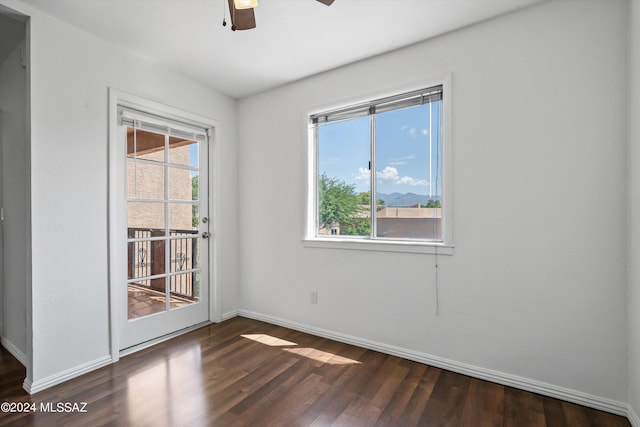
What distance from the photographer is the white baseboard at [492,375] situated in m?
1.81

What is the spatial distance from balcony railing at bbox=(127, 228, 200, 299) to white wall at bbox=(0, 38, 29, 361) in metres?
0.72

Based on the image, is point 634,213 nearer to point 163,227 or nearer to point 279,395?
point 279,395

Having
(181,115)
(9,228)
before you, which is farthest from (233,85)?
(9,228)

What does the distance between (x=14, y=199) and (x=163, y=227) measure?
110 cm

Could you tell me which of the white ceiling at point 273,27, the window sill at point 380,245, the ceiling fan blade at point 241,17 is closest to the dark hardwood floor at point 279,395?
the window sill at point 380,245

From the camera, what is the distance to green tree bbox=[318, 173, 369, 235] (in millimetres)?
2898

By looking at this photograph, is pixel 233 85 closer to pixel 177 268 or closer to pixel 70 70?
pixel 70 70

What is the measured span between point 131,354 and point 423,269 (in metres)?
2.52

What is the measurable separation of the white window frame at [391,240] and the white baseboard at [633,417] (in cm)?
125

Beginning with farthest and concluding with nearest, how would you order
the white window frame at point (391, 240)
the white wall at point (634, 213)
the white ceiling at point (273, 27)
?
the white window frame at point (391, 240) < the white ceiling at point (273, 27) < the white wall at point (634, 213)

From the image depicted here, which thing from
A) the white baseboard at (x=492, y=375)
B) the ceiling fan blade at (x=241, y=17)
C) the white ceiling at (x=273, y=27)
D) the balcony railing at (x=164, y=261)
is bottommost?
the white baseboard at (x=492, y=375)

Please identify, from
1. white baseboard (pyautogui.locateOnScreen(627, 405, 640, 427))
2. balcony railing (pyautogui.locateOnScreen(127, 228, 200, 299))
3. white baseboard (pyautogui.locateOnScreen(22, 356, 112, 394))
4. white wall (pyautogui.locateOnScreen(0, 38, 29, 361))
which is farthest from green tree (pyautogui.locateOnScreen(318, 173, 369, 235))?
white wall (pyautogui.locateOnScreen(0, 38, 29, 361))

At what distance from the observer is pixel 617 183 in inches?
69.9

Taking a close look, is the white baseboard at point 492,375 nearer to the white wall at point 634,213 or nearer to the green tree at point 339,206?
the white wall at point 634,213
